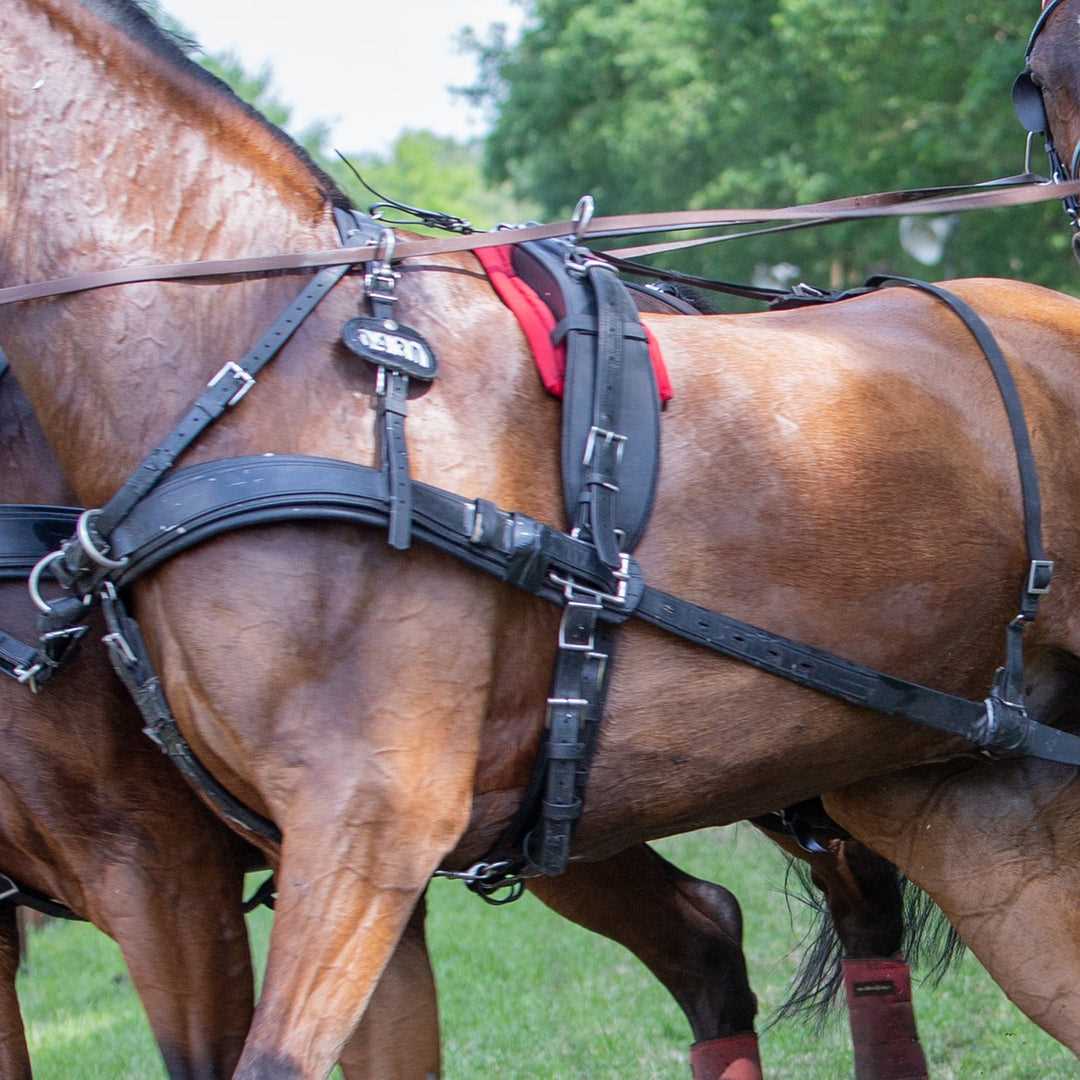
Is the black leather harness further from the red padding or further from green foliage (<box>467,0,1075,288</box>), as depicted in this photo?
green foliage (<box>467,0,1075,288</box>)

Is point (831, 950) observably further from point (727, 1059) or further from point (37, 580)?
point (37, 580)

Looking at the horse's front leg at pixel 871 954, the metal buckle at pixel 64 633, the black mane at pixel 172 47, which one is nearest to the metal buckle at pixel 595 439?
the black mane at pixel 172 47

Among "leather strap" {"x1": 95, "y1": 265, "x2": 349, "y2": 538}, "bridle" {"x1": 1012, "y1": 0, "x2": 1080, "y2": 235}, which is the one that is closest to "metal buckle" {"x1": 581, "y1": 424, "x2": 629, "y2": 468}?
"leather strap" {"x1": 95, "y1": 265, "x2": 349, "y2": 538}

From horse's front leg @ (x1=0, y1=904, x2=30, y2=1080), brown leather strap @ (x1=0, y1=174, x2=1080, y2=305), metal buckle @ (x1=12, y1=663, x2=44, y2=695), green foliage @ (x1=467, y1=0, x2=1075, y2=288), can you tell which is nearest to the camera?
brown leather strap @ (x1=0, y1=174, x2=1080, y2=305)

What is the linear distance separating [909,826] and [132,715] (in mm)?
1540

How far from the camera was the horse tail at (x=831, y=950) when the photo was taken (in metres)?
4.12

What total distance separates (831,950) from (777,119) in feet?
42.1

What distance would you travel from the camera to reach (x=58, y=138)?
2.50 metres

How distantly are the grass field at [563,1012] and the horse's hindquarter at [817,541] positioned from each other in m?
1.88

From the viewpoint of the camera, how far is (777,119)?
1588cm

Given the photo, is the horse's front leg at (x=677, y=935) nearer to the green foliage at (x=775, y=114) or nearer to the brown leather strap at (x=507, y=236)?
the brown leather strap at (x=507, y=236)

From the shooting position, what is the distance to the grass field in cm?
497

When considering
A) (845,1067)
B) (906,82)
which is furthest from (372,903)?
(906,82)

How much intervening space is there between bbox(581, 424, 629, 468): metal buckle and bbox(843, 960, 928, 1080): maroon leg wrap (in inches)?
82.4
